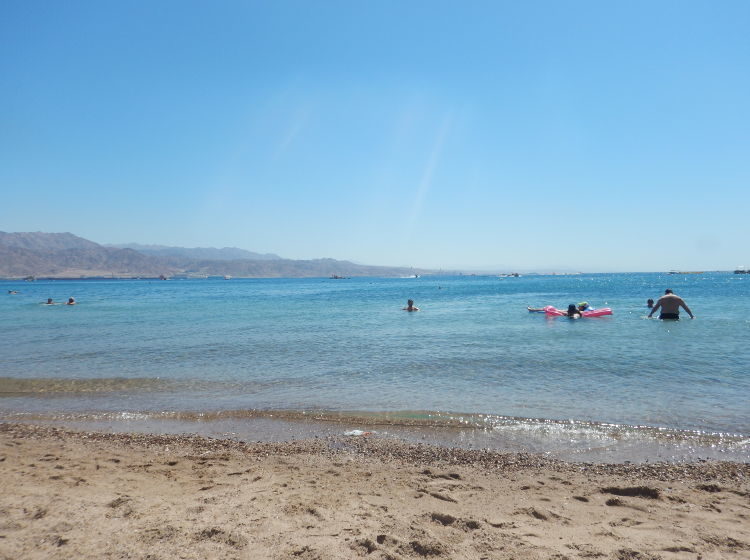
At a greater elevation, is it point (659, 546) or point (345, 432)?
point (659, 546)

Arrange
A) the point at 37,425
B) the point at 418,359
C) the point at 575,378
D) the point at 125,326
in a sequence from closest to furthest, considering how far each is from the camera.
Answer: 1. the point at 37,425
2. the point at 575,378
3. the point at 418,359
4. the point at 125,326

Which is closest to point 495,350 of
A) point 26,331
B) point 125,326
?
point 125,326

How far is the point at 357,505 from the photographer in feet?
15.8

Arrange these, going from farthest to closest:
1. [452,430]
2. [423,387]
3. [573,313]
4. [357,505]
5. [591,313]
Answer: [591,313]
[573,313]
[423,387]
[452,430]
[357,505]

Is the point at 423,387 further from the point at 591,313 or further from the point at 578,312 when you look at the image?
the point at 591,313

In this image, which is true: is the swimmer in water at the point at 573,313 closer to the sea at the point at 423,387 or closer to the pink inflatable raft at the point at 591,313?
the pink inflatable raft at the point at 591,313

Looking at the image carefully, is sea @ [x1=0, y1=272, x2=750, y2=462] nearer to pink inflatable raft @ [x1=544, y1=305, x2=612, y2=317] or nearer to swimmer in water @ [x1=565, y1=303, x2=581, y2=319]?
swimmer in water @ [x1=565, y1=303, x2=581, y2=319]

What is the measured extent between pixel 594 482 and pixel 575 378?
615 cm

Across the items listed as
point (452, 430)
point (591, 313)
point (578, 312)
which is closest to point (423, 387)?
point (452, 430)

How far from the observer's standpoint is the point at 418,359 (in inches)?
558

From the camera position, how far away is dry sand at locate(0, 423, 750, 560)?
3.93 meters

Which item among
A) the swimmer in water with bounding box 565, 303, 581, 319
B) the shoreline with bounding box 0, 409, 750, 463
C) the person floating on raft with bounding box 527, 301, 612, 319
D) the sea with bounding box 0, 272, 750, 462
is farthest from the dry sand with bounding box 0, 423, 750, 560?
the person floating on raft with bounding box 527, 301, 612, 319

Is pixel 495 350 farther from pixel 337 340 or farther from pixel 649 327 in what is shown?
pixel 649 327

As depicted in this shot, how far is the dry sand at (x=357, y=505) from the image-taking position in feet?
12.9
